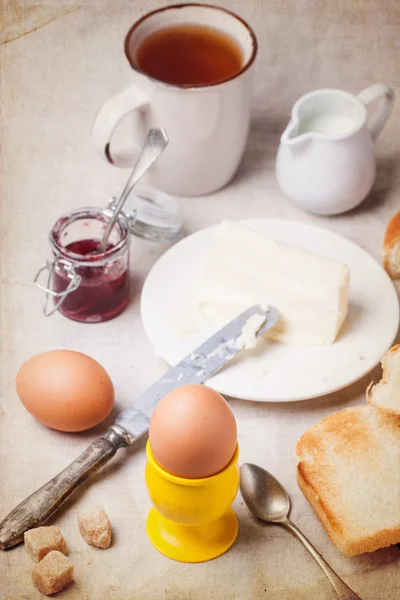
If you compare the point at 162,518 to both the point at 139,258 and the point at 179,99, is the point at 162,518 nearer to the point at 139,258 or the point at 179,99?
the point at 139,258

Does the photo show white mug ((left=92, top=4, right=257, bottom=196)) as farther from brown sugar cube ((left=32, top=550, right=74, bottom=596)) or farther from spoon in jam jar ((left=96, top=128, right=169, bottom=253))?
brown sugar cube ((left=32, top=550, right=74, bottom=596))

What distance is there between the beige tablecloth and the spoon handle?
0.03 meters

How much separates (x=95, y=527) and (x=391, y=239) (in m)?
0.83

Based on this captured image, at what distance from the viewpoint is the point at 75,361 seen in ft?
4.17

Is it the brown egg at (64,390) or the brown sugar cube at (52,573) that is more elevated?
the brown egg at (64,390)

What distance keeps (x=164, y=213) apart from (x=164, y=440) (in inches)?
31.0

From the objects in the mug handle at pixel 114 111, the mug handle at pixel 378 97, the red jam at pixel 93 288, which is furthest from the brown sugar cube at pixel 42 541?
the mug handle at pixel 378 97

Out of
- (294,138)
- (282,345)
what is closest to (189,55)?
(294,138)

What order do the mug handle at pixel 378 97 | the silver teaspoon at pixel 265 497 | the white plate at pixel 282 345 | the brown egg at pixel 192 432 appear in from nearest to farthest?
the brown egg at pixel 192 432 < the silver teaspoon at pixel 265 497 < the white plate at pixel 282 345 < the mug handle at pixel 378 97

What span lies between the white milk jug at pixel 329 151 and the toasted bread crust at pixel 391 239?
0.39 ft

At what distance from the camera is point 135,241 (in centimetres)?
171

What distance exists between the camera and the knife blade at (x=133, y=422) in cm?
116

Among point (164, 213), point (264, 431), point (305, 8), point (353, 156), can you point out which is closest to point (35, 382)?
point (264, 431)

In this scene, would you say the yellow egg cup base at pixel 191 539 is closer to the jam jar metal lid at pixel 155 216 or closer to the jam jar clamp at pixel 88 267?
the jam jar clamp at pixel 88 267
